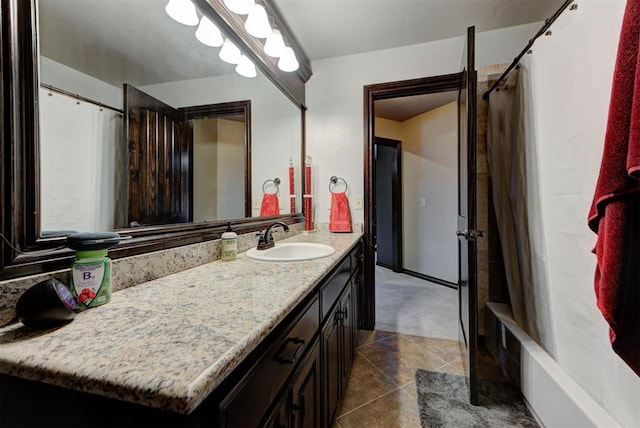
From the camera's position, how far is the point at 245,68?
162 centimetres

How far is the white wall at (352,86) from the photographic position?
205 cm

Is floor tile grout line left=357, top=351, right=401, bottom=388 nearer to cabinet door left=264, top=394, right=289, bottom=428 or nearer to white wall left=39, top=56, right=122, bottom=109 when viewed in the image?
cabinet door left=264, top=394, right=289, bottom=428

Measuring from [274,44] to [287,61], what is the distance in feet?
0.63

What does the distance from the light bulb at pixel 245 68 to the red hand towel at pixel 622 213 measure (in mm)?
1594

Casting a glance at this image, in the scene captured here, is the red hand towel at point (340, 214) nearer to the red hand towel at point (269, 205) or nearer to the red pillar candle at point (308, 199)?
the red pillar candle at point (308, 199)

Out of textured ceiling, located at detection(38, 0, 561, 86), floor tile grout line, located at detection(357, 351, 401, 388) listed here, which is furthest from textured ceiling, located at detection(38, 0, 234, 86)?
floor tile grout line, located at detection(357, 351, 401, 388)

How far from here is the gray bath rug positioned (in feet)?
4.26

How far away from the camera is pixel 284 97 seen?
2.13 meters

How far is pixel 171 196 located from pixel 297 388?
0.85 m

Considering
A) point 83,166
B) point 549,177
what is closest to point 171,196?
point 83,166

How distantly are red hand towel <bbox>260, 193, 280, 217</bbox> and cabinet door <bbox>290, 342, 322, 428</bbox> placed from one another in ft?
3.69

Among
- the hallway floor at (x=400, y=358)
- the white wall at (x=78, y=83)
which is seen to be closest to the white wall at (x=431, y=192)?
the hallway floor at (x=400, y=358)

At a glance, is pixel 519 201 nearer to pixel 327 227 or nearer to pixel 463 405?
pixel 463 405

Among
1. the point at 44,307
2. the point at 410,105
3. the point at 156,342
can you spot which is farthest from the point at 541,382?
the point at 410,105
